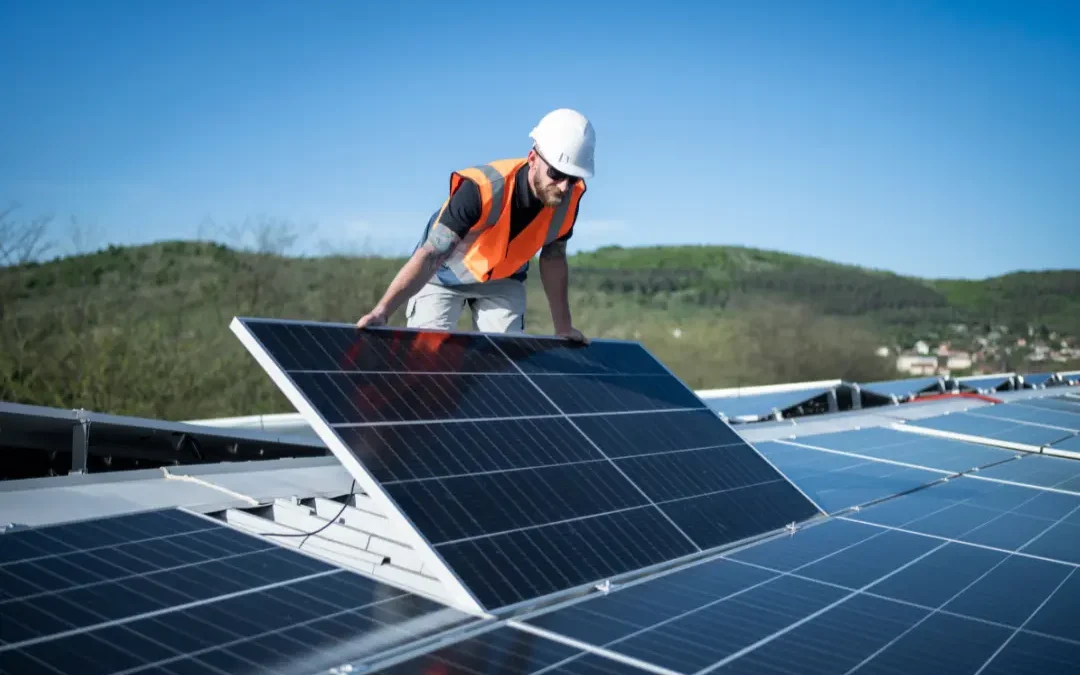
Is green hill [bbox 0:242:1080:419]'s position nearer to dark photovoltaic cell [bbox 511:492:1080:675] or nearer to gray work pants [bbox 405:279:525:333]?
gray work pants [bbox 405:279:525:333]

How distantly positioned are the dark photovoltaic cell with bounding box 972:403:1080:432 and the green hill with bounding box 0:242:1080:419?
1610 cm

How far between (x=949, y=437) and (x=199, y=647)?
8766 millimetres

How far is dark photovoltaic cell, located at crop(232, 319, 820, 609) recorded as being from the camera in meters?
4.33

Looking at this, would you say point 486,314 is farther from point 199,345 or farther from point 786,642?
point 199,345

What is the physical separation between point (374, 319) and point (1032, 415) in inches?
412

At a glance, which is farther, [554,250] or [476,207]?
[554,250]

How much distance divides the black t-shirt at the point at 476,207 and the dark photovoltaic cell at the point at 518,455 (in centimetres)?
71

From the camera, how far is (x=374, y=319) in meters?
5.43

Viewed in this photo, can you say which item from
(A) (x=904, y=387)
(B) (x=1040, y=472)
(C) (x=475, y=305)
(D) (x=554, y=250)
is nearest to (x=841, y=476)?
(B) (x=1040, y=472)

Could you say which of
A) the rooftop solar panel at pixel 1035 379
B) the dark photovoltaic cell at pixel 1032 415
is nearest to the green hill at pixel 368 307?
the rooftop solar panel at pixel 1035 379

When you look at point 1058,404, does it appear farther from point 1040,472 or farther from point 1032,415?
point 1040,472

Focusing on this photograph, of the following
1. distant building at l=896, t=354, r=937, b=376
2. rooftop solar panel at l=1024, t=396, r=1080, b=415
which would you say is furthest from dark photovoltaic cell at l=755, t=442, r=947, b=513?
distant building at l=896, t=354, r=937, b=376

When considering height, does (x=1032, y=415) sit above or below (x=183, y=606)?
below

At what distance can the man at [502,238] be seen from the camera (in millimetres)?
5879
